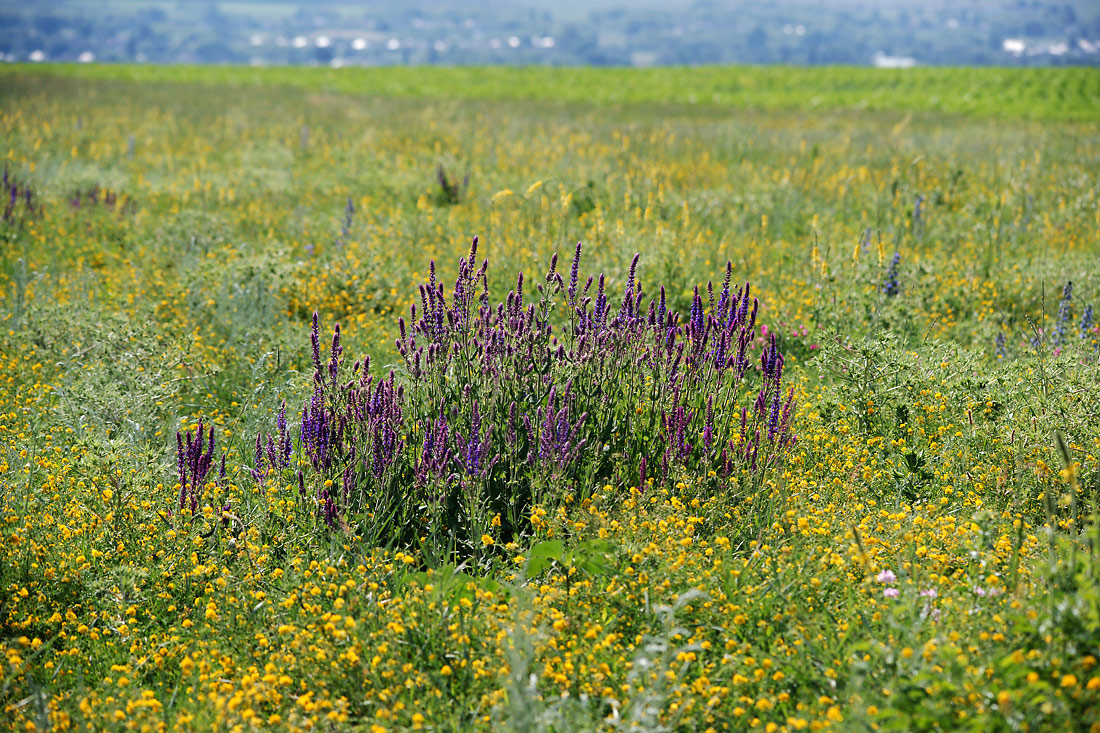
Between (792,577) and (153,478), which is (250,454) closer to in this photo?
(153,478)

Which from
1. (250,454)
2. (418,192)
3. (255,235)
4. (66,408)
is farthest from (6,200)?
(250,454)

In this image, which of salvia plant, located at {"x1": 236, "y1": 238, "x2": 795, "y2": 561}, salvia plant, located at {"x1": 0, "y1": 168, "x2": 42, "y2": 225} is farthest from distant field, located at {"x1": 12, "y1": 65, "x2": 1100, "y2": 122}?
salvia plant, located at {"x1": 0, "y1": 168, "x2": 42, "y2": 225}

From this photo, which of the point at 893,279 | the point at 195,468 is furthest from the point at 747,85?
the point at 195,468

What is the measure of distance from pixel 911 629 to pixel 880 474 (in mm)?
1536

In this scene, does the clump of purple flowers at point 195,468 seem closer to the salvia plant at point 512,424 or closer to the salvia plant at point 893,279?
the salvia plant at point 512,424

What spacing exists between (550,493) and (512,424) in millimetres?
352

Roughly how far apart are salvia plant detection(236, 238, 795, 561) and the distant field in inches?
1033

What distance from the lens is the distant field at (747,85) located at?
31.8 metres

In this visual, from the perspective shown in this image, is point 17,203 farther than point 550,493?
Yes

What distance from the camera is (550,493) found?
3.30 metres

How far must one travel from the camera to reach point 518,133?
54.9ft

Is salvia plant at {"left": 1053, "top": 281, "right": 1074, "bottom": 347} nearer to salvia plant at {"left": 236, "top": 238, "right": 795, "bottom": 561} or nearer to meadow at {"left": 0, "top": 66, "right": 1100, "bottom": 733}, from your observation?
meadow at {"left": 0, "top": 66, "right": 1100, "bottom": 733}

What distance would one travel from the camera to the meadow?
2441mm

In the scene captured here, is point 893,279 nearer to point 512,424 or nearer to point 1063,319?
point 1063,319
